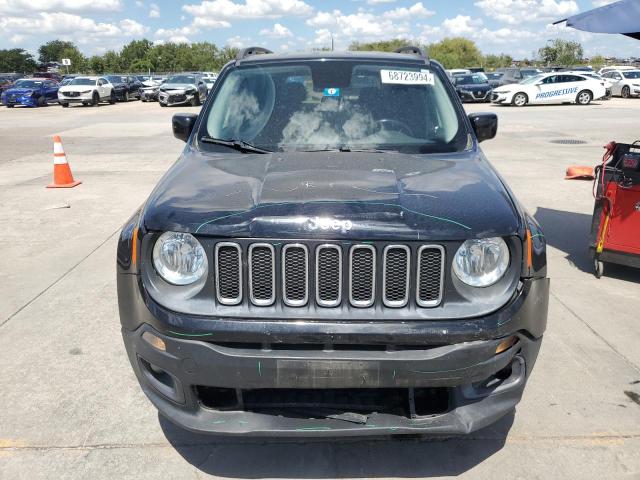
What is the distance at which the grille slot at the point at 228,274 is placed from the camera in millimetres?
2334

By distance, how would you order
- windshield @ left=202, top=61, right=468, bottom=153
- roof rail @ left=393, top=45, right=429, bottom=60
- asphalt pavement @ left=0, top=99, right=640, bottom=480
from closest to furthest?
asphalt pavement @ left=0, top=99, right=640, bottom=480
windshield @ left=202, top=61, right=468, bottom=153
roof rail @ left=393, top=45, right=429, bottom=60

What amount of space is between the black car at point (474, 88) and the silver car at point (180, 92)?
1252 centimetres

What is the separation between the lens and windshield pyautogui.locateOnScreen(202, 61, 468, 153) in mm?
3500

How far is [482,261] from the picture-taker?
2.41 meters

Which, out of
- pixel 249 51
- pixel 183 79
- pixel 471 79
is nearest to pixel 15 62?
pixel 183 79

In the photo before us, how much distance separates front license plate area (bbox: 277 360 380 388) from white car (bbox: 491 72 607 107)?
87.4 feet

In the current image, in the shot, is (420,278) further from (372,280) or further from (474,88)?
(474,88)

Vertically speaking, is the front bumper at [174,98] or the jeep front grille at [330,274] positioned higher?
the jeep front grille at [330,274]

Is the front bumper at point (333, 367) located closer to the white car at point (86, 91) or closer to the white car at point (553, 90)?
the white car at point (553, 90)

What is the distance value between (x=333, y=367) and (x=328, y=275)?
1.17 ft

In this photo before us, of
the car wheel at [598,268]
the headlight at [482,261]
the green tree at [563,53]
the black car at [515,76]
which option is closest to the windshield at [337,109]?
the headlight at [482,261]

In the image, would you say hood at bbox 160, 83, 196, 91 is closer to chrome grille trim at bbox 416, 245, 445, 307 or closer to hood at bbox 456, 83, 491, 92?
hood at bbox 456, 83, 491, 92

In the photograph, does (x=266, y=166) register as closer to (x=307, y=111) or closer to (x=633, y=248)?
(x=307, y=111)

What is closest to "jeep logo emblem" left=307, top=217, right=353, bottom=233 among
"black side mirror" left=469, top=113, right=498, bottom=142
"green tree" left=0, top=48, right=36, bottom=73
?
"black side mirror" left=469, top=113, right=498, bottom=142
